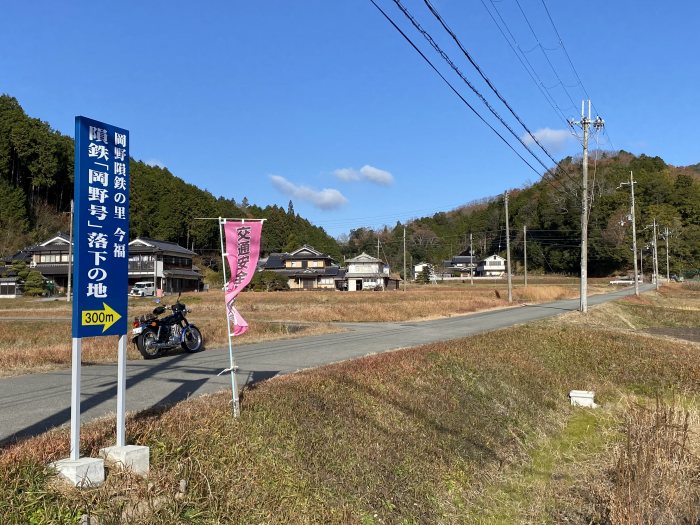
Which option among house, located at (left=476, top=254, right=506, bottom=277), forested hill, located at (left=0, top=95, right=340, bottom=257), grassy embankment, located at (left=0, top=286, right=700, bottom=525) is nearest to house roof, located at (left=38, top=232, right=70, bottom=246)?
forested hill, located at (left=0, top=95, right=340, bottom=257)

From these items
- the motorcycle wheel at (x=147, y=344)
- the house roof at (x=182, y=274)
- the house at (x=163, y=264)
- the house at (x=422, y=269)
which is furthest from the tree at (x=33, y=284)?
the house at (x=422, y=269)

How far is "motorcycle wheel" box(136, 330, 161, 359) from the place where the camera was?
11.2m

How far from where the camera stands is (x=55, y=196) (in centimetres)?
6850

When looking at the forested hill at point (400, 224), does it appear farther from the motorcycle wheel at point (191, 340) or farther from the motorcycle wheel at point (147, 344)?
the motorcycle wheel at point (147, 344)

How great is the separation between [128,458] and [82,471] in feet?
1.35

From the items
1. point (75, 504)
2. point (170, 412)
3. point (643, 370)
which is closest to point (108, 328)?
point (75, 504)

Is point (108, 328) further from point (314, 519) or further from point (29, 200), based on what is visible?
point (29, 200)

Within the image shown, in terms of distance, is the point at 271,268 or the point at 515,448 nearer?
the point at 515,448

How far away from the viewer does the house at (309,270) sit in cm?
A: 6894

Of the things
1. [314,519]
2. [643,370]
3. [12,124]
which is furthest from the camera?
[12,124]

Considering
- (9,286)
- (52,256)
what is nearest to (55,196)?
(52,256)

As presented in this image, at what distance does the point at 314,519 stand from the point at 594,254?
90.2 m

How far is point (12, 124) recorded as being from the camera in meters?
59.1

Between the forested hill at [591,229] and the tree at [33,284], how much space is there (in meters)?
55.4
